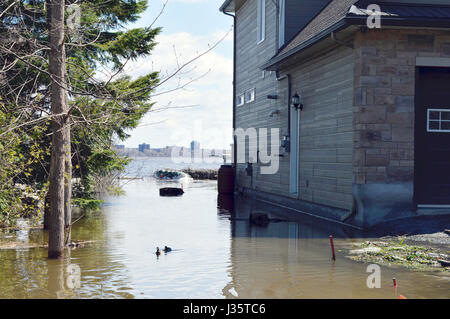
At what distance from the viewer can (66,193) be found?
33.3 ft

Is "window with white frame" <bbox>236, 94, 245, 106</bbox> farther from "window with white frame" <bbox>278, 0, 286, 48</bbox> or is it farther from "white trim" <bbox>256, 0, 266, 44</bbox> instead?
"window with white frame" <bbox>278, 0, 286, 48</bbox>

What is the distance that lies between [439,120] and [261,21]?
9.84m

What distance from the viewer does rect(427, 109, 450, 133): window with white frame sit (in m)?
12.3

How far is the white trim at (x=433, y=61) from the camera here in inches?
474

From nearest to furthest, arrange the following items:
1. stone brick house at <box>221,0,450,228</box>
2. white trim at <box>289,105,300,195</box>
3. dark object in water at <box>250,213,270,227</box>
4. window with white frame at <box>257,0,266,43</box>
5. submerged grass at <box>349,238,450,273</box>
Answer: submerged grass at <box>349,238,450,273</box> < stone brick house at <box>221,0,450,228</box> < dark object in water at <box>250,213,270,227</box> < white trim at <box>289,105,300,195</box> < window with white frame at <box>257,0,266,43</box>

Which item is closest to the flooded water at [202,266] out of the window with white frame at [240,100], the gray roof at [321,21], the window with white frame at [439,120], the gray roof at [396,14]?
the window with white frame at [439,120]

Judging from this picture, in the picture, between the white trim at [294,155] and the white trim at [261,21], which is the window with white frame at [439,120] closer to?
the white trim at [294,155]

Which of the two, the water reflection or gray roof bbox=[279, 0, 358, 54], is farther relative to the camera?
gray roof bbox=[279, 0, 358, 54]

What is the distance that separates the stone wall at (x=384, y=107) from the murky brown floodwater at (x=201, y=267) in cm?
171

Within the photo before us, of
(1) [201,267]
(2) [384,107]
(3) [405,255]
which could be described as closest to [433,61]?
(2) [384,107]

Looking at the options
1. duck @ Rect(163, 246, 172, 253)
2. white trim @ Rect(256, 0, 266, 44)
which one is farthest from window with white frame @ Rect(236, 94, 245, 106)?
duck @ Rect(163, 246, 172, 253)

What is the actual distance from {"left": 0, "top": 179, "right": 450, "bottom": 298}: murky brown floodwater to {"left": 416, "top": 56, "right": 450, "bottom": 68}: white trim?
4.13m

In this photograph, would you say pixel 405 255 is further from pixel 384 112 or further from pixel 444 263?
pixel 384 112
